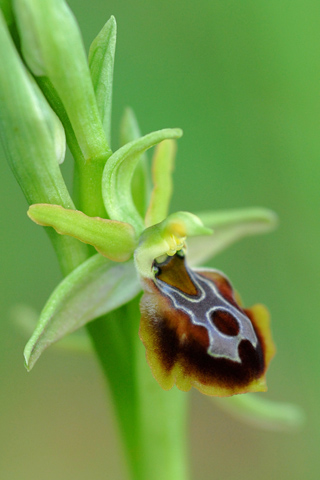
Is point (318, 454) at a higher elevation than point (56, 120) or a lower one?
lower

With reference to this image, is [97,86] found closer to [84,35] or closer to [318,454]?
[84,35]

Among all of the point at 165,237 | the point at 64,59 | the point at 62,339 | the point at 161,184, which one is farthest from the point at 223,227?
the point at 64,59

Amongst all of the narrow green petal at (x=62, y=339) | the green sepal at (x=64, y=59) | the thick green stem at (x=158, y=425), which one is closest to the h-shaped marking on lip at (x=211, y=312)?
the thick green stem at (x=158, y=425)

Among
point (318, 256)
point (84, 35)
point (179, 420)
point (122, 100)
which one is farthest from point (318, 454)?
point (84, 35)

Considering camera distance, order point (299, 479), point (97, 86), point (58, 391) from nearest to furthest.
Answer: point (97, 86) → point (299, 479) → point (58, 391)

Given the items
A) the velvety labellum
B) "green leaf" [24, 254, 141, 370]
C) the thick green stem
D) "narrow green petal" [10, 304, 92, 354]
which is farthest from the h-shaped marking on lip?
"narrow green petal" [10, 304, 92, 354]

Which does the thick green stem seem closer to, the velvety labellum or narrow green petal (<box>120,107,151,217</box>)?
the velvety labellum

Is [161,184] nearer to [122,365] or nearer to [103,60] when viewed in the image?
[103,60]
